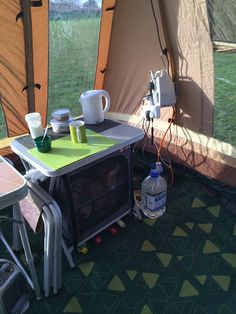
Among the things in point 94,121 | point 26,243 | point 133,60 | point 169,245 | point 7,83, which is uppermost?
point 133,60

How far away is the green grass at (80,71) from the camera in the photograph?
1.88 meters

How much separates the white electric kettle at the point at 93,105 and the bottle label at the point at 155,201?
587mm

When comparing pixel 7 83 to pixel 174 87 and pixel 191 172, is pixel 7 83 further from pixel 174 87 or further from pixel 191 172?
pixel 191 172

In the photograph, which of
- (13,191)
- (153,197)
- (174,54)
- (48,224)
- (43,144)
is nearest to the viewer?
(13,191)

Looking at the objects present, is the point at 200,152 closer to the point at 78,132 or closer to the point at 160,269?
the point at 160,269

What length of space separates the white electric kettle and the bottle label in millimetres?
587

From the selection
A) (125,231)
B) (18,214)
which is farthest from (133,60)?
(18,214)

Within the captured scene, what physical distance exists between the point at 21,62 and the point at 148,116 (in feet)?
3.03

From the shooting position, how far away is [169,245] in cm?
178

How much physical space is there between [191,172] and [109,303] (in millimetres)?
1168

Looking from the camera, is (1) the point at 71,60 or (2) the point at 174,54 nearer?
(2) the point at 174,54

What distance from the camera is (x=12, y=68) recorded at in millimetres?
1981

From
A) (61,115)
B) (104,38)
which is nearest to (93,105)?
(61,115)

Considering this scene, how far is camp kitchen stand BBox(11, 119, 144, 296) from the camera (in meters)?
1.40
